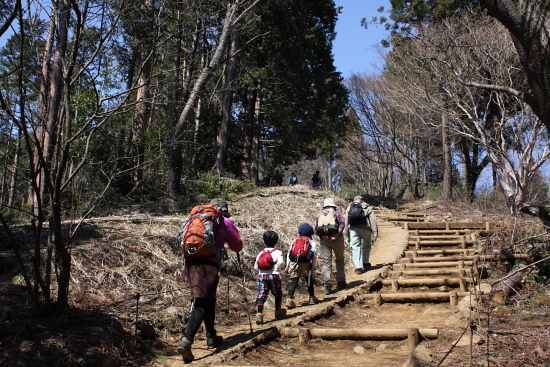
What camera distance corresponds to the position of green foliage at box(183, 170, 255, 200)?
15.3m

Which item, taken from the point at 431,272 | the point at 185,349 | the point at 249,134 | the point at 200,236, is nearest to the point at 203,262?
the point at 200,236

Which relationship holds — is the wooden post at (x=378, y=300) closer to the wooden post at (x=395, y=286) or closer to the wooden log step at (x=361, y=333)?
the wooden post at (x=395, y=286)

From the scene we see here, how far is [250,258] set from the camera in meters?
8.92

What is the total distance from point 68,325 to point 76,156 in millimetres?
7619

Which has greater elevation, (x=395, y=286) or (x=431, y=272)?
(x=431, y=272)

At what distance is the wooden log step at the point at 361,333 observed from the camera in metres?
4.85

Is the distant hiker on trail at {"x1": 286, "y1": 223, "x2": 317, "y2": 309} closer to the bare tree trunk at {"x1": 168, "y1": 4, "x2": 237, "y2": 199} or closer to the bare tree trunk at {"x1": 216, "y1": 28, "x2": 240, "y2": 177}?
the bare tree trunk at {"x1": 168, "y1": 4, "x2": 237, "y2": 199}

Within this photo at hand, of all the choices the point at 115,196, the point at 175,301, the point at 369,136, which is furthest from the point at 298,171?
the point at 175,301

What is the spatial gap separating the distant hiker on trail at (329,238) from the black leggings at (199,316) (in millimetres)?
3500

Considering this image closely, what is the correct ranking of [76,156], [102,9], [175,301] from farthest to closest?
[76,156] < [175,301] < [102,9]

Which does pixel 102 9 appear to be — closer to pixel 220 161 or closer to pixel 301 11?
pixel 220 161

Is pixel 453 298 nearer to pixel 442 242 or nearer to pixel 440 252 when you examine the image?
pixel 440 252

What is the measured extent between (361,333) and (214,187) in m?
11.1

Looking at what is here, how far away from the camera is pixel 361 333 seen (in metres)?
5.16
